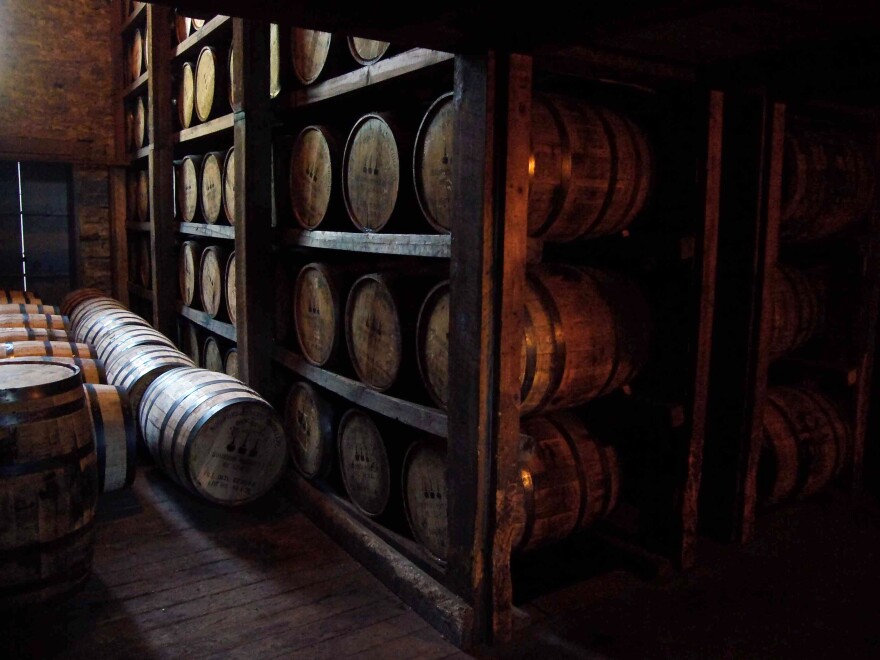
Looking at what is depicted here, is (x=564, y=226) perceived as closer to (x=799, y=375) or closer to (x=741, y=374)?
(x=741, y=374)

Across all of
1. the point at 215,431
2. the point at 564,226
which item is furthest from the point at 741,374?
the point at 215,431

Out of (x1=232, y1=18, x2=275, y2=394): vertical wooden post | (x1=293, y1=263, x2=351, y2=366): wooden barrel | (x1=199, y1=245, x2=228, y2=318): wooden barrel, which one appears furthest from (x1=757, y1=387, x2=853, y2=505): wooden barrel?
(x1=199, y1=245, x2=228, y2=318): wooden barrel

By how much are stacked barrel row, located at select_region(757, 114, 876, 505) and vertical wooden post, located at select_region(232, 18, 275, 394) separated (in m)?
3.01

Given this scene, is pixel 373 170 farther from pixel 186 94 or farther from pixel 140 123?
pixel 140 123

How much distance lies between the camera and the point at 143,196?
845 centimetres

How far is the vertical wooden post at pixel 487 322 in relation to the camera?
2688 millimetres

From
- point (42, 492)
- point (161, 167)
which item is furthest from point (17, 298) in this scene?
point (42, 492)

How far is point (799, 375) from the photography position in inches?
189

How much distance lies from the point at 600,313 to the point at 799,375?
2.30 meters

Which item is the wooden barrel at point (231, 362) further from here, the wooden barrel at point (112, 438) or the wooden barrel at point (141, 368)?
the wooden barrel at point (112, 438)

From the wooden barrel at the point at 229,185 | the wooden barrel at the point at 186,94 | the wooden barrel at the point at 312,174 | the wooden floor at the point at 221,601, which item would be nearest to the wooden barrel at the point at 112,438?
the wooden floor at the point at 221,601

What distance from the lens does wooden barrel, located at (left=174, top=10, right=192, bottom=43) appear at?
666 cm

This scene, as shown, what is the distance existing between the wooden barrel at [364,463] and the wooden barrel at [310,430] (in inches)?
5.0

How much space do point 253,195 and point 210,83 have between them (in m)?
1.76
